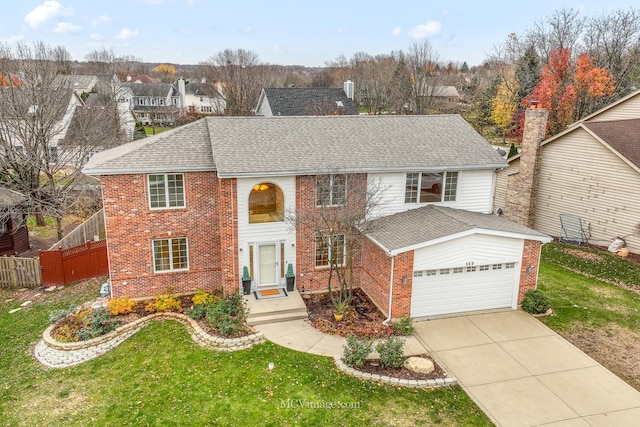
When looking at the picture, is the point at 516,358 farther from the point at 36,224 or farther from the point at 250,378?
the point at 36,224

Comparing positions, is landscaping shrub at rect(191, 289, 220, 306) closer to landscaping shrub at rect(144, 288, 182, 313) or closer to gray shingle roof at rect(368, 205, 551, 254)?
landscaping shrub at rect(144, 288, 182, 313)

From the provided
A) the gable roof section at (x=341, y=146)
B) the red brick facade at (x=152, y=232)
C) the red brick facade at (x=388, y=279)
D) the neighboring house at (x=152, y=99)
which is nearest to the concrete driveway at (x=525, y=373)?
the red brick facade at (x=388, y=279)

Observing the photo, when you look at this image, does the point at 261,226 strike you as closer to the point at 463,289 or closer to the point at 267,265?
the point at 267,265

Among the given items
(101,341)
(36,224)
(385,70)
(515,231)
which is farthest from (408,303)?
(385,70)

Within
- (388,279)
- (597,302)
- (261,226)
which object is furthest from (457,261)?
(261,226)

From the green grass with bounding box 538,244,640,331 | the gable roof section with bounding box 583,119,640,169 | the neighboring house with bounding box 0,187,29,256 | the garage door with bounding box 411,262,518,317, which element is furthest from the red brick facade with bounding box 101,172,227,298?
the gable roof section with bounding box 583,119,640,169

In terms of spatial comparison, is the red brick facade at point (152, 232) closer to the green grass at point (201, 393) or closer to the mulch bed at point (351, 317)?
the green grass at point (201, 393)
